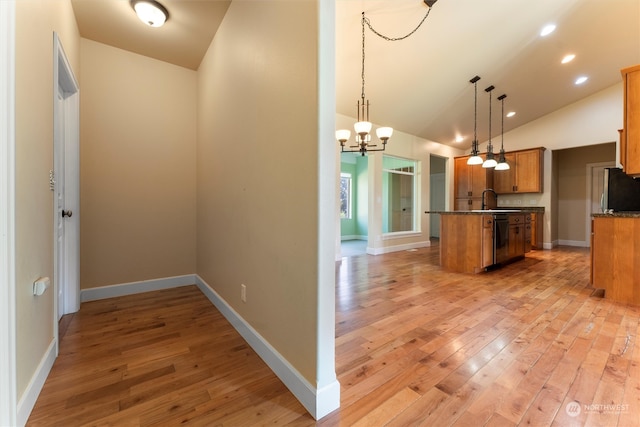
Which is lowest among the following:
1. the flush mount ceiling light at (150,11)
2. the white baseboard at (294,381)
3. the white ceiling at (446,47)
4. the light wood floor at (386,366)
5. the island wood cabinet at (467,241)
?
the light wood floor at (386,366)

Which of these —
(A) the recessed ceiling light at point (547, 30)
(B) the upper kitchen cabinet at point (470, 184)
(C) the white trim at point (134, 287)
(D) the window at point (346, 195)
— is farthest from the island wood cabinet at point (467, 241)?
(D) the window at point (346, 195)

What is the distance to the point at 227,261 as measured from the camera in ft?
7.68

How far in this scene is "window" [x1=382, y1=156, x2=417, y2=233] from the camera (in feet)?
21.4

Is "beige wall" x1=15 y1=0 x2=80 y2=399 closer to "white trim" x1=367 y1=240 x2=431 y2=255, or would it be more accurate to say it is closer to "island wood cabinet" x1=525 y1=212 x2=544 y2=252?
"white trim" x1=367 y1=240 x2=431 y2=255

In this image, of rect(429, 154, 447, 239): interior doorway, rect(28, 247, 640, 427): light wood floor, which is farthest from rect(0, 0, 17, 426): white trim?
rect(429, 154, 447, 239): interior doorway

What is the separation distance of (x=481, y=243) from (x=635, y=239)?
1430 mm

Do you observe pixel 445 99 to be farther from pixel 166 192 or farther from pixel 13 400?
pixel 13 400

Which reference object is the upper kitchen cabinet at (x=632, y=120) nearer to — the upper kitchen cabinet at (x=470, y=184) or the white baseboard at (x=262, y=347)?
the white baseboard at (x=262, y=347)

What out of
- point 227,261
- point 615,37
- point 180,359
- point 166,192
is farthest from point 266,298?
point 615,37

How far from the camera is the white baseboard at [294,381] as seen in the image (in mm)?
1211

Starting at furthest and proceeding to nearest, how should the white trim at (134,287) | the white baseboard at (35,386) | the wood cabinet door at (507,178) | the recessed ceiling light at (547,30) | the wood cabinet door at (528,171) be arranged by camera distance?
the wood cabinet door at (507,178), the wood cabinet door at (528,171), the recessed ceiling light at (547,30), the white trim at (134,287), the white baseboard at (35,386)

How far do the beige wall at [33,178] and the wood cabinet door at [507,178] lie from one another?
8284 millimetres

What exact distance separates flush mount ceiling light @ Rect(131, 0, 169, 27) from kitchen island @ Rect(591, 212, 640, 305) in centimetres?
476

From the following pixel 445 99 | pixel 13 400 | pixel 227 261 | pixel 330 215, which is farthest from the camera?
pixel 445 99
